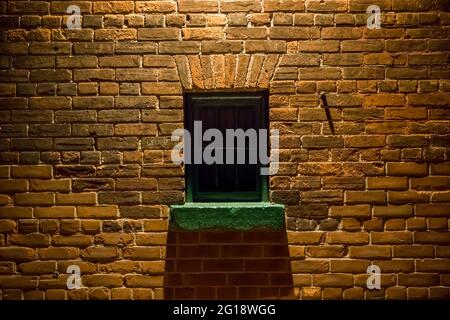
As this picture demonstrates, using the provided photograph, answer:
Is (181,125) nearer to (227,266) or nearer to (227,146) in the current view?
(227,146)

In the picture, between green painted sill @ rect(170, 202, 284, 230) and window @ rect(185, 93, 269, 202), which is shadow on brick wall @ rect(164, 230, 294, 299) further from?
window @ rect(185, 93, 269, 202)

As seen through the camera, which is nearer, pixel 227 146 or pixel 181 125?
pixel 181 125

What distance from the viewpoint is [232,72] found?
2.77 metres

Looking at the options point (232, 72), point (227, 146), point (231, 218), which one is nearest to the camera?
point (231, 218)

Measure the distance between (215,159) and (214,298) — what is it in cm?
103

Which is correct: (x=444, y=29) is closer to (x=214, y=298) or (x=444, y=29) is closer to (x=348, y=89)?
(x=348, y=89)

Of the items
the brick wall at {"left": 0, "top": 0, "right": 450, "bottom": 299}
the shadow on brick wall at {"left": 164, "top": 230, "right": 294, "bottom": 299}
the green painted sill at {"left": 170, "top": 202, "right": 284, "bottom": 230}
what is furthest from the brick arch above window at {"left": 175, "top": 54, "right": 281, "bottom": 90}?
the shadow on brick wall at {"left": 164, "top": 230, "right": 294, "bottom": 299}

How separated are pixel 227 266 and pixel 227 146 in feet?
2.93

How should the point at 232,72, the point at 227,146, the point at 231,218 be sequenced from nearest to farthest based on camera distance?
the point at 231,218 → the point at 232,72 → the point at 227,146

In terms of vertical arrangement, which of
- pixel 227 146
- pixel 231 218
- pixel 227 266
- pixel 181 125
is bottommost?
pixel 227 266

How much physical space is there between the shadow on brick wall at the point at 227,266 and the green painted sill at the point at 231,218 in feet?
0.41

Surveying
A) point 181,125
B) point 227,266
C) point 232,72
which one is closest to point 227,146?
point 181,125
